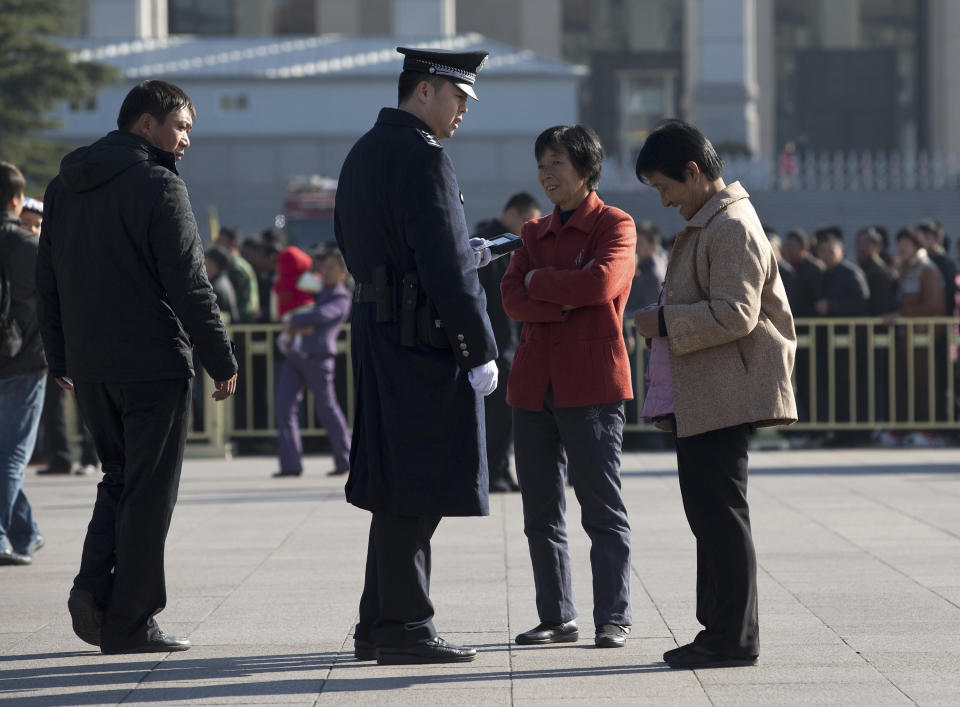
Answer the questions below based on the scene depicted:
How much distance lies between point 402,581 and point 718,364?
4.28ft

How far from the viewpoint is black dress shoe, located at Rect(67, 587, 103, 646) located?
5.71 m

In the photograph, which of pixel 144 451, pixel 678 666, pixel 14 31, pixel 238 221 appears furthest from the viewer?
pixel 238 221

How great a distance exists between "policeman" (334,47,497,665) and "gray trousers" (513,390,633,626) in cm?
49

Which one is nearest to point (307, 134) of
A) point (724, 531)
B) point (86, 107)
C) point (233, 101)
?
point (233, 101)

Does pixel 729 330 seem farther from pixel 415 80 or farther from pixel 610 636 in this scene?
pixel 415 80

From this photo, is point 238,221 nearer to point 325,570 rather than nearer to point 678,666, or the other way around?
point 325,570

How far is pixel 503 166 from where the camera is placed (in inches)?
1177

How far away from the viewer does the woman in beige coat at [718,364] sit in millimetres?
5363

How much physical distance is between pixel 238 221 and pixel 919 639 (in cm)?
2464

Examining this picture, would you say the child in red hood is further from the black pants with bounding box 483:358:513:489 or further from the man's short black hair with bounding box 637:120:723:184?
the man's short black hair with bounding box 637:120:723:184

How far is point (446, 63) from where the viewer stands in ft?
18.1

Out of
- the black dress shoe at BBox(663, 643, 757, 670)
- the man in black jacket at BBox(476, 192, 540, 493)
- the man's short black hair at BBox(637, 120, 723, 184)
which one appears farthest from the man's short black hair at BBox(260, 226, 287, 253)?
the black dress shoe at BBox(663, 643, 757, 670)

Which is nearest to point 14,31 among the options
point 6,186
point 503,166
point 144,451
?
point 503,166

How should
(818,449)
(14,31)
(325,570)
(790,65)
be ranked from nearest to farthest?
(325,570) → (818,449) → (14,31) → (790,65)
